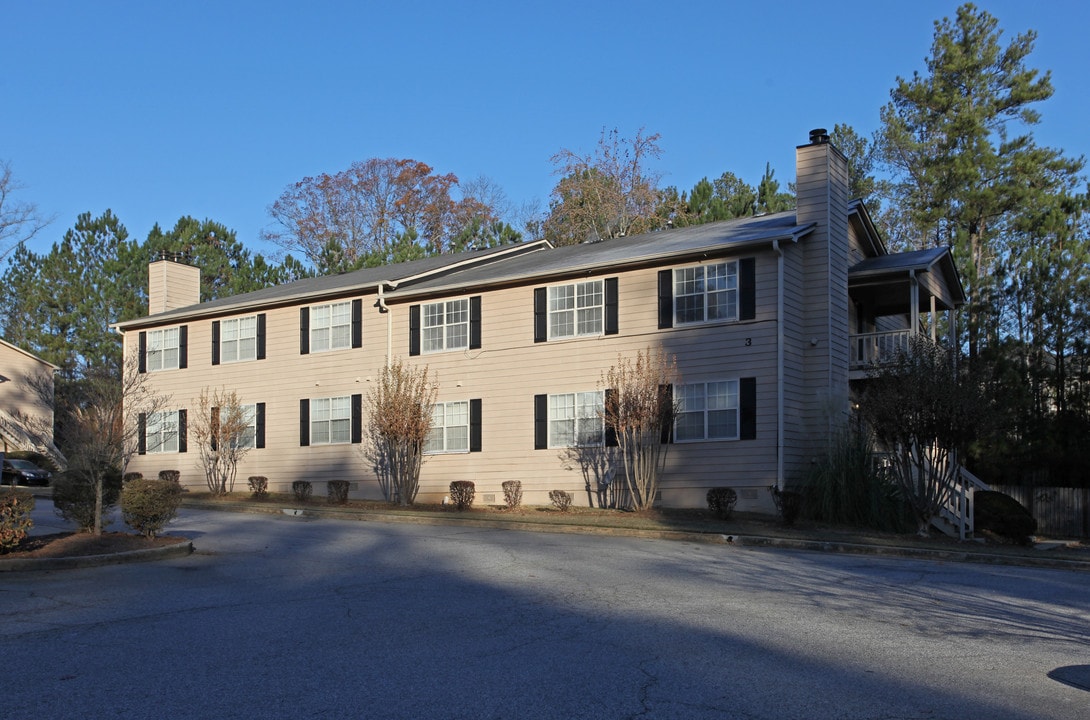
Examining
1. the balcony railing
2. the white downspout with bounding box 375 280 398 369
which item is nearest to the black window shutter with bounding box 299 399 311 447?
the white downspout with bounding box 375 280 398 369

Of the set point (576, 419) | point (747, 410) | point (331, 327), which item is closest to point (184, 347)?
point (331, 327)

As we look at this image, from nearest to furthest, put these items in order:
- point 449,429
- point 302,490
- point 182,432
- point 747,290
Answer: point 747,290, point 449,429, point 302,490, point 182,432

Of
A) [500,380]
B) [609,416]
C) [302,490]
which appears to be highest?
[500,380]

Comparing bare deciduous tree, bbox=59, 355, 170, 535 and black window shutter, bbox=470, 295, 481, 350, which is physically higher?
black window shutter, bbox=470, 295, 481, 350

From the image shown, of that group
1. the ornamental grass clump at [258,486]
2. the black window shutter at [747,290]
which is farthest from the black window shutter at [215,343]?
the black window shutter at [747,290]

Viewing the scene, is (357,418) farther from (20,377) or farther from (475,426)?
(20,377)

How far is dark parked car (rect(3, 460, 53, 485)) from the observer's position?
36344 mm

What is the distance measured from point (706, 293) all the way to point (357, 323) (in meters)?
10.4

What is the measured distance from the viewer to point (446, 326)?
89.8ft

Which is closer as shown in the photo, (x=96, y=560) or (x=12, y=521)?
(x=12, y=521)

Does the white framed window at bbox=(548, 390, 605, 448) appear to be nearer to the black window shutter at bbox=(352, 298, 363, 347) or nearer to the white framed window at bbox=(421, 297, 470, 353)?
the white framed window at bbox=(421, 297, 470, 353)

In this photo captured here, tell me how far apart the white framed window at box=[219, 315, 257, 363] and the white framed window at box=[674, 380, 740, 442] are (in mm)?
14125

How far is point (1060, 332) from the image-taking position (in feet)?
86.0

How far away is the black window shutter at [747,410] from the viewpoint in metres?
22.2
